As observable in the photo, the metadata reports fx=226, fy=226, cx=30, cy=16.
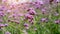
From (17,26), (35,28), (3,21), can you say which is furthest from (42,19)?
(3,21)

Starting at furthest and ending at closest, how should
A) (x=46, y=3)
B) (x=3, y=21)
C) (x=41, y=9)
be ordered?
(x=46, y=3), (x=41, y=9), (x=3, y=21)

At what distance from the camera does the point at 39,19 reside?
120 inches

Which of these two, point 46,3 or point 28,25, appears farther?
point 46,3

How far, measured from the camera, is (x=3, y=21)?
2.94 m

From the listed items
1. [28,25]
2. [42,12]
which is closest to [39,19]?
[42,12]

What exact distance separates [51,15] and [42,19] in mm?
262

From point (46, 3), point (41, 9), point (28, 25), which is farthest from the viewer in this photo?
point (46, 3)

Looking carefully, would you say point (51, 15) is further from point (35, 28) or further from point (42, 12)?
point (35, 28)

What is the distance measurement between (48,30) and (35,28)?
165mm

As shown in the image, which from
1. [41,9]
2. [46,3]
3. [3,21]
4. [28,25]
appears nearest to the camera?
[28,25]

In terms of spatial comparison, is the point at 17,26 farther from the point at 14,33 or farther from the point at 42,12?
the point at 42,12

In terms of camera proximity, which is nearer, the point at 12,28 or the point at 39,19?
the point at 12,28

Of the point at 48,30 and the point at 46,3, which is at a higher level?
the point at 46,3

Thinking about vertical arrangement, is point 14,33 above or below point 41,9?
below
